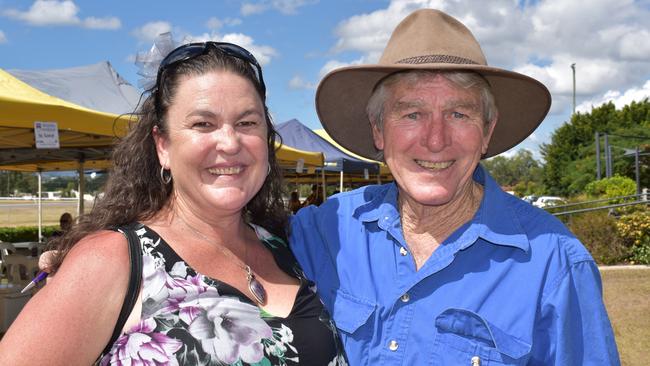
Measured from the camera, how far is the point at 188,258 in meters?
1.84

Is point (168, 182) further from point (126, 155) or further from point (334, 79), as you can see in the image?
point (334, 79)

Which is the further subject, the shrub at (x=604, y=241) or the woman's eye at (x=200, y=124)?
the shrub at (x=604, y=241)

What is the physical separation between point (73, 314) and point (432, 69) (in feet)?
4.62

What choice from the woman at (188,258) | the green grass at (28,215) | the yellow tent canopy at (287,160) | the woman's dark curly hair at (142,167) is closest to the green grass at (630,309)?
the yellow tent canopy at (287,160)

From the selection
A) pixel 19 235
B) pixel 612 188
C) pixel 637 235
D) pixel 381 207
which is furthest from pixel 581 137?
pixel 381 207

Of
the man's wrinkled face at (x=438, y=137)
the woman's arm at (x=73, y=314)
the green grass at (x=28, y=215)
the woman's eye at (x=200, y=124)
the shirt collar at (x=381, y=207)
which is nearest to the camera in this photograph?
the woman's arm at (x=73, y=314)

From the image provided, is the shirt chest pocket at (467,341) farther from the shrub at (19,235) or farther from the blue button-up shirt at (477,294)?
the shrub at (19,235)

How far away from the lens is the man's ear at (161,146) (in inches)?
78.2

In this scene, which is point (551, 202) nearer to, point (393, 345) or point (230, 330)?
point (393, 345)

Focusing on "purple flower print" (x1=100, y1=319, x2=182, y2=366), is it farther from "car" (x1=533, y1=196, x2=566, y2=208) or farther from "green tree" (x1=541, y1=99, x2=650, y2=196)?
"green tree" (x1=541, y1=99, x2=650, y2=196)

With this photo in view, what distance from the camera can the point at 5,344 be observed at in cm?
145

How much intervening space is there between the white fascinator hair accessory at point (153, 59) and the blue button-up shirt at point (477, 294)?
93 cm

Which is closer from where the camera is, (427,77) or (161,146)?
(161,146)

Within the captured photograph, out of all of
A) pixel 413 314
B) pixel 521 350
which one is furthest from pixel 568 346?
pixel 413 314
